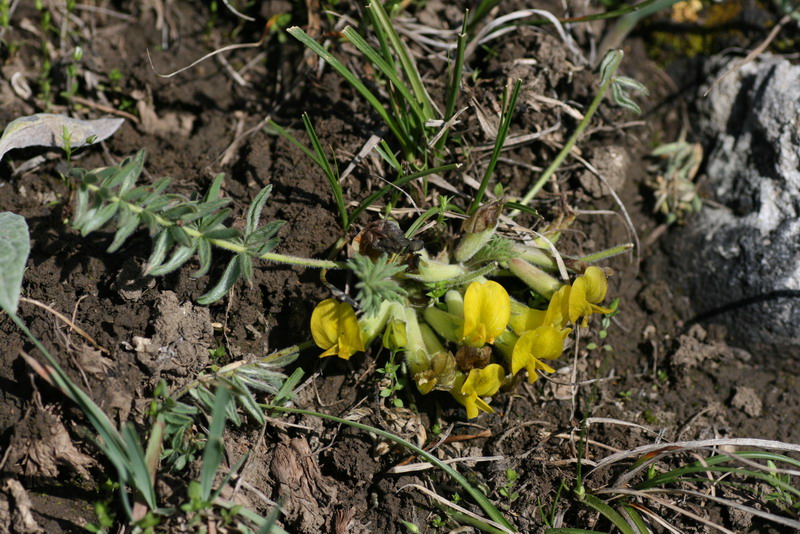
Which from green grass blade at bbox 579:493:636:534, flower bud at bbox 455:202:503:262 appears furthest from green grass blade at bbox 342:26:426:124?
green grass blade at bbox 579:493:636:534

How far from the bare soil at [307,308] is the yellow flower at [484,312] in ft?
1.54

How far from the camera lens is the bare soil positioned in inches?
110

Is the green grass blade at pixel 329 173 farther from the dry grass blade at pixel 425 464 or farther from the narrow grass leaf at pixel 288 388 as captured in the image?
the dry grass blade at pixel 425 464

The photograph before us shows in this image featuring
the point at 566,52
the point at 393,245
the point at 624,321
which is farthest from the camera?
the point at 566,52

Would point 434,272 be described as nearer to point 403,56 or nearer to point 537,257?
point 537,257

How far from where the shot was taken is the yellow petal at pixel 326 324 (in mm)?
2877

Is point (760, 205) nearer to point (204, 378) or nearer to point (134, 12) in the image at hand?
point (204, 378)

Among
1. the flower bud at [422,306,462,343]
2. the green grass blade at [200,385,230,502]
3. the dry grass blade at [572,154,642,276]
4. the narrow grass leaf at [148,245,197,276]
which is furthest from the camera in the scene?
the dry grass blade at [572,154,642,276]

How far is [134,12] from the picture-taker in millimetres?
3926

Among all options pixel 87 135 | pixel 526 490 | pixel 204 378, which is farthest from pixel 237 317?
pixel 526 490

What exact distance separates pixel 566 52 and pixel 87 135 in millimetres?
2685

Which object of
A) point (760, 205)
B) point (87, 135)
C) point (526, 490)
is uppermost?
point (87, 135)

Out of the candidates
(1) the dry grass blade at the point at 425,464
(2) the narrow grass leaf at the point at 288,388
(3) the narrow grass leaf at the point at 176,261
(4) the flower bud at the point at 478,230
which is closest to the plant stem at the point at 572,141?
(4) the flower bud at the point at 478,230

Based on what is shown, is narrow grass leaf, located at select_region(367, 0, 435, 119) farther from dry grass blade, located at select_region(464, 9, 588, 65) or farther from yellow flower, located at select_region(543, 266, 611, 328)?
yellow flower, located at select_region(543, 266, 611, 328)
